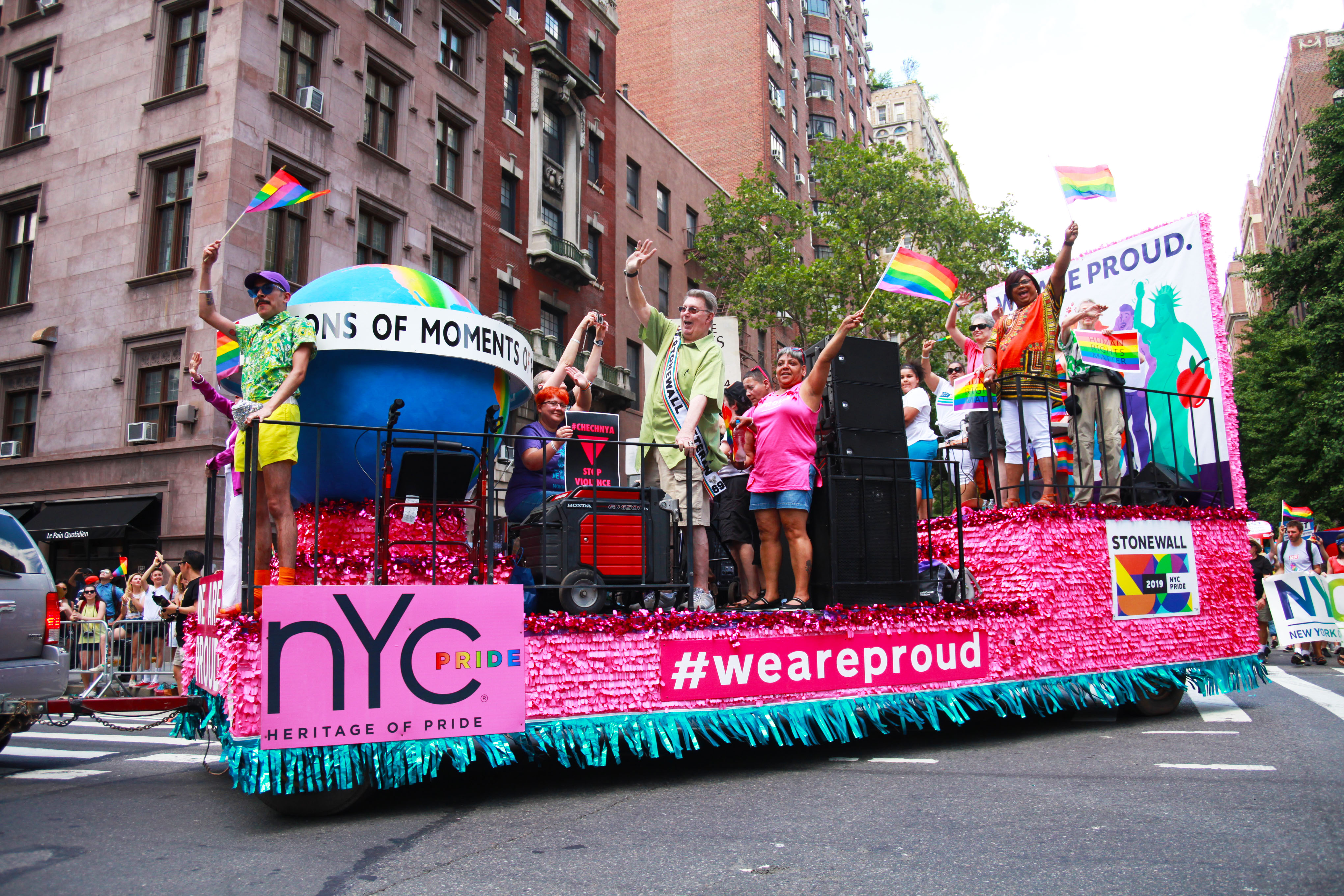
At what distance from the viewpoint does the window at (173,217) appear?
17.9 meters

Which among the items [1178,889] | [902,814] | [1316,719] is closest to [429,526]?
[902,814]

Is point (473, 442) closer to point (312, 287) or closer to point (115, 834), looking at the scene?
point (312, 287)

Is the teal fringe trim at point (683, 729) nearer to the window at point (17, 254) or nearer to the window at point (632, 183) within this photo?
the window at point (17, 254)

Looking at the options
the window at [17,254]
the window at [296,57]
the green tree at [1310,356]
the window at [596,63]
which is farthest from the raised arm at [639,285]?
the window at [596,63]

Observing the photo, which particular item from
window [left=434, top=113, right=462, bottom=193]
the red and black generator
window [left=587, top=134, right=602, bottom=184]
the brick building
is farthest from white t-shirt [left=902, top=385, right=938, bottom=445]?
window [left=587, top=134, right=602, bottom=184]

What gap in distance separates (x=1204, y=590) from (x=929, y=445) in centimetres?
252

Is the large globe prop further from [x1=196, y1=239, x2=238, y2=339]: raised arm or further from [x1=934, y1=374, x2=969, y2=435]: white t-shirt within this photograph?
[x1=934, y1=374, x2=969, y2=435]: white t-shirt

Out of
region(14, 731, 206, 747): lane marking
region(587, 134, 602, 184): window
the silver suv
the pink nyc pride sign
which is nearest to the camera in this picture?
the pink nyc pride sign

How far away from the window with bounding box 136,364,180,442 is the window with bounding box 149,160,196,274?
194 cm

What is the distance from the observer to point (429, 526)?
5.79 meters

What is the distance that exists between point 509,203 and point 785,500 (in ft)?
69.9

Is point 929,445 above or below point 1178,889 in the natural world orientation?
above

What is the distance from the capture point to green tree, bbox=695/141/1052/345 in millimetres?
29359

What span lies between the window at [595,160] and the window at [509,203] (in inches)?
160
